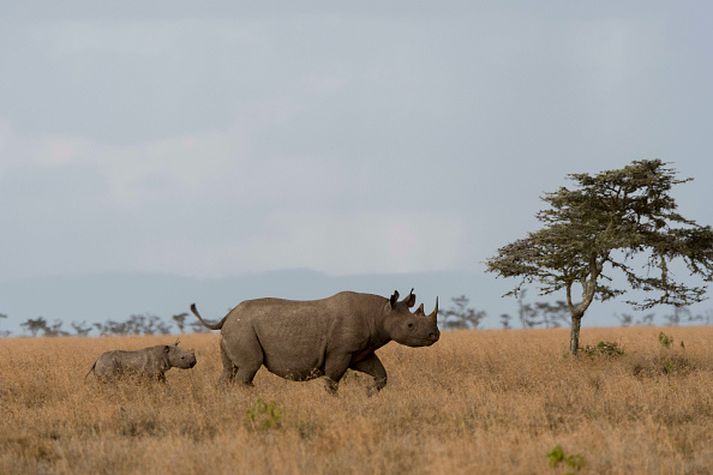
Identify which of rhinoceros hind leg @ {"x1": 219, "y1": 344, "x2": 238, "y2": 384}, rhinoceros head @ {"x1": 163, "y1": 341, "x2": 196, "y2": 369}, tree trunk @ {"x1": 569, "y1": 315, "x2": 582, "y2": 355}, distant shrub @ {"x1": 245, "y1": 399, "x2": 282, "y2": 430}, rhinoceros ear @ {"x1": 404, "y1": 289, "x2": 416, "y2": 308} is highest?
rhinoceros ear @ {"x1": 404, "y1": 289, "x2": 416, "y2": 308}

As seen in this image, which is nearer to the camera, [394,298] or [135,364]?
[394,298]

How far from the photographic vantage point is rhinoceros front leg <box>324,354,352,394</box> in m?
13.5

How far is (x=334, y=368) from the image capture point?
1349 centimetres

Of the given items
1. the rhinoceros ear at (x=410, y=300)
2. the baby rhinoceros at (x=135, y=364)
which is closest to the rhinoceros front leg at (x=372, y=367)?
the rhinoceros ear at (x=410, y=300)

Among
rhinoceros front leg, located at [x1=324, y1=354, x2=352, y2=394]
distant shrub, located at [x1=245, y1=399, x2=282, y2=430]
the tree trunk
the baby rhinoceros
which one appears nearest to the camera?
distant shrub, located at [x1=245, y1=399, x2=282, y2=430]

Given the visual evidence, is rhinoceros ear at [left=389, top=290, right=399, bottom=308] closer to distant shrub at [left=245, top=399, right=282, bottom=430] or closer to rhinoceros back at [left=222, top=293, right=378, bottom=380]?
rhinoceros back at [left=222, top=293, right=378, bottom=380]

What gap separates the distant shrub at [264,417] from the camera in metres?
10.3

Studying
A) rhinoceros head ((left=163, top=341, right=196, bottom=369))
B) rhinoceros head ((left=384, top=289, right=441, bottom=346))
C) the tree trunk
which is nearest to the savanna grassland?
rhinoceros head ((left=163, top=341, right=196, bottom=369))

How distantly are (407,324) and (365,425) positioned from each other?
4.17 meters

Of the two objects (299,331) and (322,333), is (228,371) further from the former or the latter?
(322,333)

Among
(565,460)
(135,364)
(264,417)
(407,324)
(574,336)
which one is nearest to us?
(565,460)

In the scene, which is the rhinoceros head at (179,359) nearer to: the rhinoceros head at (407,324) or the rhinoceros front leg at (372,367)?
the rhinoceros front leg at (372,367)

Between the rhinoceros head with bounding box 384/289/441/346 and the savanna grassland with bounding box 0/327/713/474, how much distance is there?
82 cm

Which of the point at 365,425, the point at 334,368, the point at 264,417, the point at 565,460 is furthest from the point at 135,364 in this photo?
the point at 565,460
